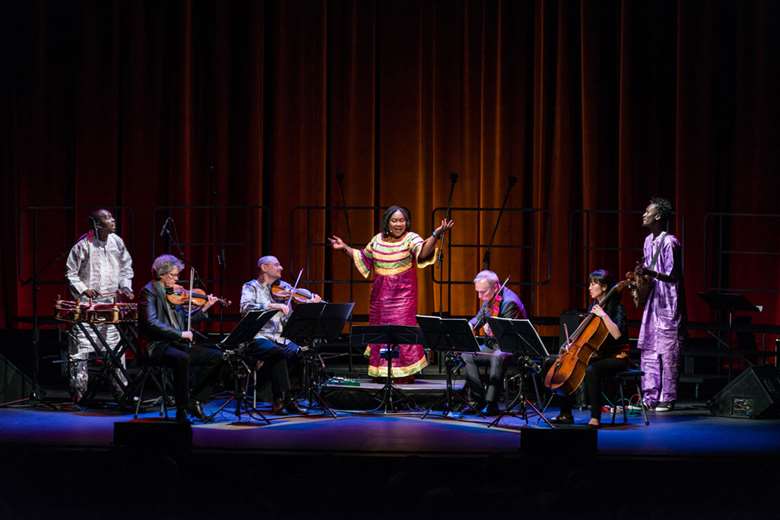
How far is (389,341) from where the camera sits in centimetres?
800

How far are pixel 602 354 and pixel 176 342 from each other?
2.94m

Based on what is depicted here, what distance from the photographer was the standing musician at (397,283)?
28.3 feet

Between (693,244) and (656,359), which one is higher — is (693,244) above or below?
above

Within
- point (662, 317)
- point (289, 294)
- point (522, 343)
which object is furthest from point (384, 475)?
point (662, 317)

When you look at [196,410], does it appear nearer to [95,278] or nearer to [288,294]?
[288,294]

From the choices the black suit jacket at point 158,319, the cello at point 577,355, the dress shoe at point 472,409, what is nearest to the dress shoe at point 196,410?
the black suit jacket at point 158,319

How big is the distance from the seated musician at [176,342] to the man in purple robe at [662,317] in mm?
3204

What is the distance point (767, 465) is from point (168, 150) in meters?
6.78

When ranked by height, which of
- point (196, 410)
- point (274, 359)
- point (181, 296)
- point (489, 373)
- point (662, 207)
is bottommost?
point (196, 410)

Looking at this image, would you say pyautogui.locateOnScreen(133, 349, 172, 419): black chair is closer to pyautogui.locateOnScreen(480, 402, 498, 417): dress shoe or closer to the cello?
pyautogui.locateOnScreen(480, 402, 498, 417): dress shoe

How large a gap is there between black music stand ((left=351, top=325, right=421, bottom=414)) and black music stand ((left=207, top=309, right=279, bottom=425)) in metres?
0.74

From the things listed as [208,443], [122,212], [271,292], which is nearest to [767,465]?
[208,443]

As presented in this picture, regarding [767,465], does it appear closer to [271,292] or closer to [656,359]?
[656,359]

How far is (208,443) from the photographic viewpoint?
264 inches
